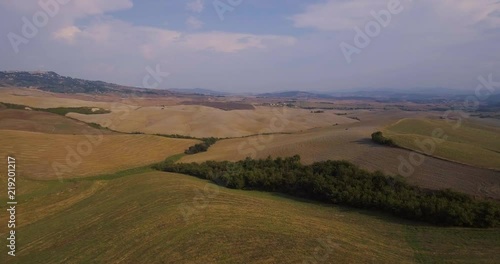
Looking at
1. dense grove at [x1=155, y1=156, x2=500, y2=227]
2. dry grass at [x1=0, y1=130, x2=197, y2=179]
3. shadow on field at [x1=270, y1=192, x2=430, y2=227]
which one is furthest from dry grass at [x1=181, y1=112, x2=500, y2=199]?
dry grass at [x1=0, y1=130, x2=197, y2=179]

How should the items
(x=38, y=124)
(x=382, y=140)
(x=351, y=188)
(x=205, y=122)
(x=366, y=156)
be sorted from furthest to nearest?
(x=205, y=122)
(x=38, y=124)
(x=382, y=140)
(x=366, y=156)
(x=351, y=188)

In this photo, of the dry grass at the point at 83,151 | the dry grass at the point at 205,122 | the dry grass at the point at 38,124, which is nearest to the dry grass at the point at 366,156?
the dry grass at the point at 83,151

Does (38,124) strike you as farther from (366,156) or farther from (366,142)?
(366,156)

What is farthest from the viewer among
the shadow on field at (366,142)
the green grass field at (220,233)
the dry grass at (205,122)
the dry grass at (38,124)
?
the dry grass at (205,122)

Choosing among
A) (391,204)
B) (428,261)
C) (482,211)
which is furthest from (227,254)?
(482,211)

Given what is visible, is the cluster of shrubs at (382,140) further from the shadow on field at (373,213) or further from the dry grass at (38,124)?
the dry grass at (38,124)

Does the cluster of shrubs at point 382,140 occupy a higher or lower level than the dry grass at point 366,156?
higher

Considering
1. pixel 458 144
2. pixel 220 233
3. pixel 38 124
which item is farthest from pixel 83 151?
pixel 458 144
